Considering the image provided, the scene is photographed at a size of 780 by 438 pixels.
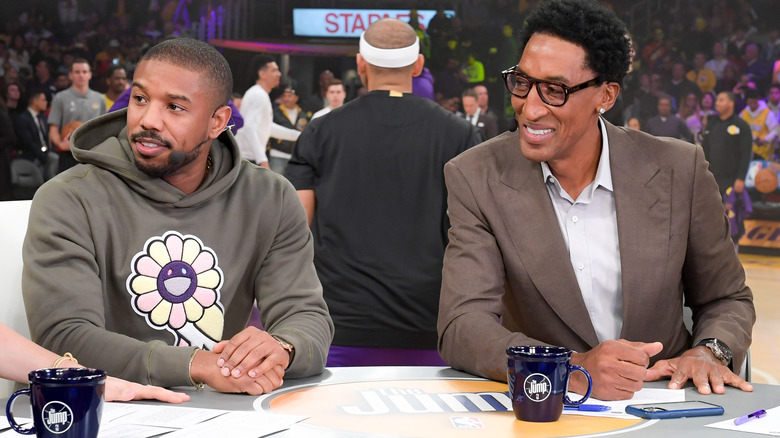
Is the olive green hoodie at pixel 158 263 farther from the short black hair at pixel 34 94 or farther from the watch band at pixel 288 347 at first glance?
the short black hair at pixel 34 94

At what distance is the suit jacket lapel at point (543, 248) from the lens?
2.03 meters

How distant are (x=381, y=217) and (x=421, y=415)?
168 centimetres

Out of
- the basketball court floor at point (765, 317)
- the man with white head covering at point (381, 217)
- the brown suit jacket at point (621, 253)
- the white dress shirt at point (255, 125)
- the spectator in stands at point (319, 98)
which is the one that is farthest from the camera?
the spectator in stands at point (319, 98)

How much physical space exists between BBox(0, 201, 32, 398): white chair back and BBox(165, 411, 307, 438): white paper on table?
75cm

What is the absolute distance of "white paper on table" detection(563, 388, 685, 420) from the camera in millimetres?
1455

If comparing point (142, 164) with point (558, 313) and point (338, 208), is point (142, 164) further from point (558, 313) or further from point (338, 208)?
point (338, 208)

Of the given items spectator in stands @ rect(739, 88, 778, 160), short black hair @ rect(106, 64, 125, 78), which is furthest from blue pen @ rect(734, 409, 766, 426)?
short black hair @ rect(106, 64, 125, 78)

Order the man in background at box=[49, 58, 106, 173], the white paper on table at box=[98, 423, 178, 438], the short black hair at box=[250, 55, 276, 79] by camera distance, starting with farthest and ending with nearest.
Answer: the short black hair at box=[250, 55, 276, 79] → the man in background at box=[49, 58, 106, 173] → the white paper on table at box=[98, 423, 178, 438]

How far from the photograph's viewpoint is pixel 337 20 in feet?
33.5

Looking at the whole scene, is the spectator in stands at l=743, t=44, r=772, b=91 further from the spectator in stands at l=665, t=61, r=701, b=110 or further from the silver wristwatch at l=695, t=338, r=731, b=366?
the silver wristwatch at l=695, t=338, r=731, b=366

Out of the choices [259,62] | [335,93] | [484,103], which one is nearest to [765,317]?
[484,103]

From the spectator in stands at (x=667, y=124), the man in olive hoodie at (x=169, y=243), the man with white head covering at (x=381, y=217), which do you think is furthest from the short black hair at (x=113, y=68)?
the man in olive hoodie at (x=169, y=243)

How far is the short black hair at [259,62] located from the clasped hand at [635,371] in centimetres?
760

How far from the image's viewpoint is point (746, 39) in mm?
10055
